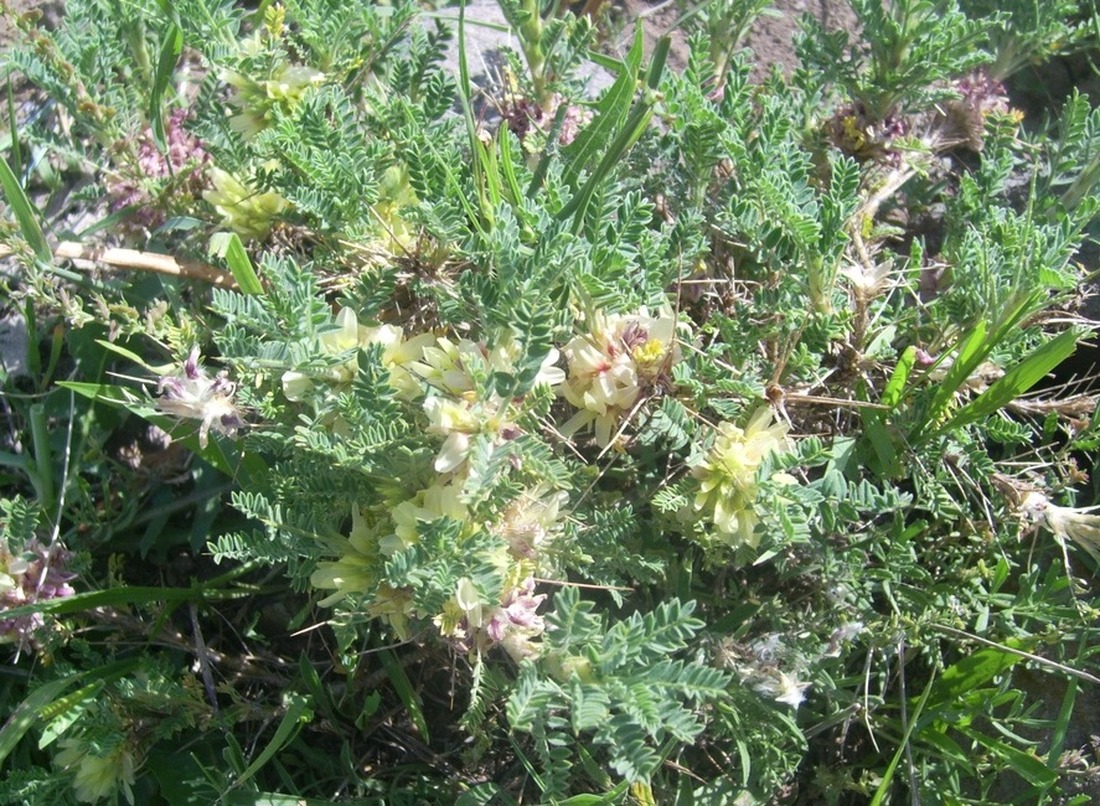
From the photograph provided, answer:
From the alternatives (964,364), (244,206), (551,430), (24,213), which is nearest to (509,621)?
(551,430)

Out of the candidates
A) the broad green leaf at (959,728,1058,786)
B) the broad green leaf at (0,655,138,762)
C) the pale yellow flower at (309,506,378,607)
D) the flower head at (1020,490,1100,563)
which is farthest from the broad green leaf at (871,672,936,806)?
the broad green leaf at (0,655,138,762)

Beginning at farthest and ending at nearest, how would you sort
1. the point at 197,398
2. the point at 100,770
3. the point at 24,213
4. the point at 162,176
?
the point at 162,176, the point at 24,213, the point at 100,770, the point at 197,398

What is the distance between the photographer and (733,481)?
4.86 feet

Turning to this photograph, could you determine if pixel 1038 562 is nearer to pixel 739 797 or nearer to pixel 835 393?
pixel 835 393

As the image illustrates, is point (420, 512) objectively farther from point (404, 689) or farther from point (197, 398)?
point (404, 689)

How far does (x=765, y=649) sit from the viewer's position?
64.5 inches

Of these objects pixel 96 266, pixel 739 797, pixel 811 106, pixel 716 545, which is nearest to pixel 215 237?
pixel 96 266

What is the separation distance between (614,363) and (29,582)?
3.86 ft

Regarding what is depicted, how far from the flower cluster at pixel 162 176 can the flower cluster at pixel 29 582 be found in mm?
687

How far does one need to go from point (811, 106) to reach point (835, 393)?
2.00ft

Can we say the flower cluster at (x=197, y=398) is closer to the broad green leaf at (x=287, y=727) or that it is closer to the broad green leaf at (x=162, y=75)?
the broad green leaf at (x=287, y=727)

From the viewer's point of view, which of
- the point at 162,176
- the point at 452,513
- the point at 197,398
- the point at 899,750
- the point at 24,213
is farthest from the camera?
the point at 162,176

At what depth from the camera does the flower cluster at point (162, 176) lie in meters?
2.01

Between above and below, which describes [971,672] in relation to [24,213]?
below
